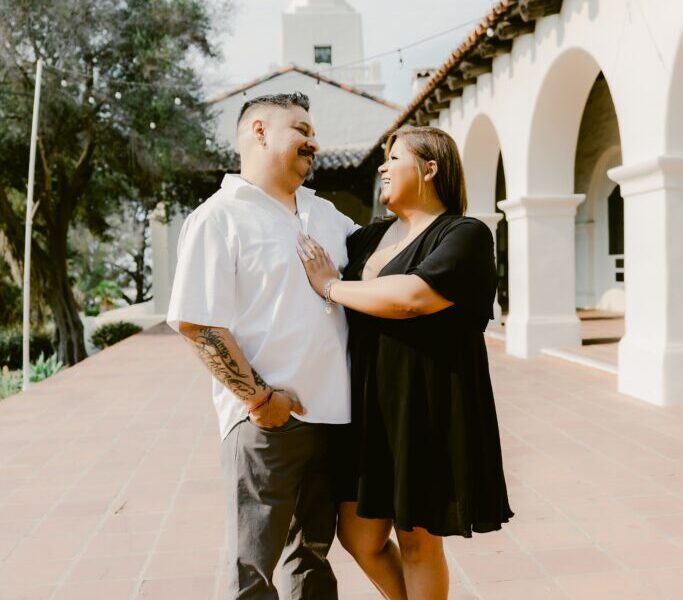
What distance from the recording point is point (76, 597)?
280cm

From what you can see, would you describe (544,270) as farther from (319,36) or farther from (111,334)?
(319,36)

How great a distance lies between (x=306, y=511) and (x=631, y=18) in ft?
18.7

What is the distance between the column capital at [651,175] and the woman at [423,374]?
175 inches

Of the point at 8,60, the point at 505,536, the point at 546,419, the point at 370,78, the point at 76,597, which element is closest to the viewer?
the point at 76,597

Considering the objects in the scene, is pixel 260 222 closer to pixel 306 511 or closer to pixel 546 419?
pixel 306 511

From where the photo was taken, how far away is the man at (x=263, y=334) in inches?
73.1

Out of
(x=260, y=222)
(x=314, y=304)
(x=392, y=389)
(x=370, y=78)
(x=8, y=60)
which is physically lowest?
(x=392, y=389)

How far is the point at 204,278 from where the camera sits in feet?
6.05

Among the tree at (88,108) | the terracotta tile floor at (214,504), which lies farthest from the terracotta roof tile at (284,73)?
the terracotta tile floor at (214,504)

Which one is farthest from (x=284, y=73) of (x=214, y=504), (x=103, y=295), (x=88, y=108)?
(x=214, y=504)

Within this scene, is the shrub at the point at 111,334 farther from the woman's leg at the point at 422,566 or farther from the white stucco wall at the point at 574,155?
the woman's leg at the point at 422,566

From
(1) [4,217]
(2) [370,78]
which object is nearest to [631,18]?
(1) [4,217]

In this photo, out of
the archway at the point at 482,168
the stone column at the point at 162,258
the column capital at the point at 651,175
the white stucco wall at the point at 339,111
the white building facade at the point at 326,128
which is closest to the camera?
the column capital at the point at 651,175

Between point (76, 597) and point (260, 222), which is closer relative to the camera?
point (260, 222)
